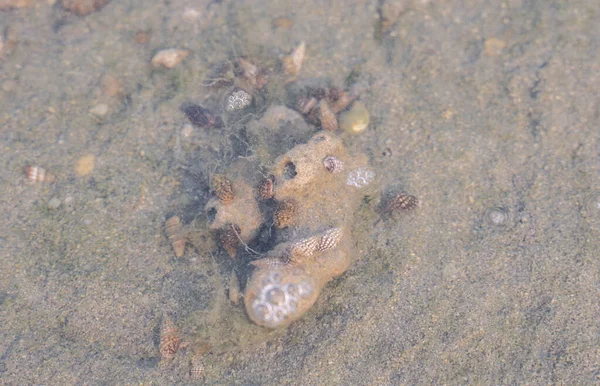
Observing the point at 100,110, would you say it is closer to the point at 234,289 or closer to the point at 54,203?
the point at 54,203

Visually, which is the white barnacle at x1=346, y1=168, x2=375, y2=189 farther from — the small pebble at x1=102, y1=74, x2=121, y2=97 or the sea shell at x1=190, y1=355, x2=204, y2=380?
the small pebble at x1=102, y1=74, x2=121, y2=97

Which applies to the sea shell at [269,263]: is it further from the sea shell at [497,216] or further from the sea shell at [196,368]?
the sea shell at [497,216]

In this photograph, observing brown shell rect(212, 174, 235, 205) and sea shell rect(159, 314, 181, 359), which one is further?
brown shell rect(212, 174, 235, 205)

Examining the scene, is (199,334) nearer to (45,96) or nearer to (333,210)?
(333,210)

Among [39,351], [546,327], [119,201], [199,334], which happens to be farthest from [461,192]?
[39,351]

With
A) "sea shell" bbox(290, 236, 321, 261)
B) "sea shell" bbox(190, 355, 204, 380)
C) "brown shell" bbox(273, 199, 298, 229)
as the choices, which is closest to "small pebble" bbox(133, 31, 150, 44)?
"brown shell" bbox(273, 199, 298, 229)

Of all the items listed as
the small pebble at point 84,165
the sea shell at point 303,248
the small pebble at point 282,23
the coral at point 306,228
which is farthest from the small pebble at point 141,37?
the sea shell at point 303,248
